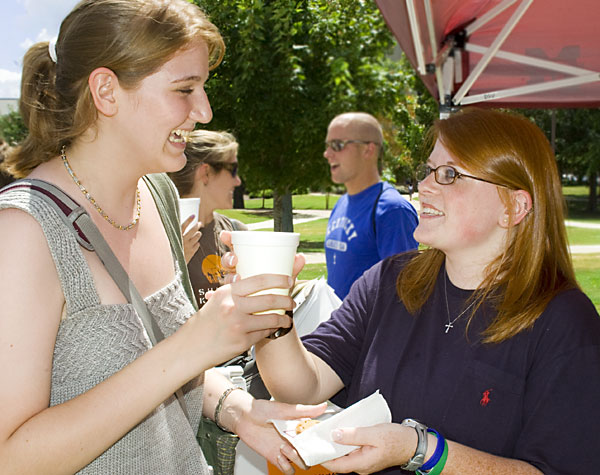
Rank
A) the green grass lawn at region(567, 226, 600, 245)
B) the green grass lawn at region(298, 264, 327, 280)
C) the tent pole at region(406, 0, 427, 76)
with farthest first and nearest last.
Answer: the green grass lawn at region(567, 226, 600, 245)
the green grass lawn at region(298, 264, 327, 280)
the tent pole at region(406, 0, 427, 76)

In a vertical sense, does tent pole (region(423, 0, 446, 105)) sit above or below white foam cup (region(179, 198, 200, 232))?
above

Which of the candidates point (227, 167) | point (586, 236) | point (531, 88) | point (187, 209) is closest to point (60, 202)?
point (187, 209)

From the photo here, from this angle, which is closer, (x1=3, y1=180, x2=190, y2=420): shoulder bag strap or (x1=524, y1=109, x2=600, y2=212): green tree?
(x1=3, y1=180, x2=190, y2=420): shoulder bag strap

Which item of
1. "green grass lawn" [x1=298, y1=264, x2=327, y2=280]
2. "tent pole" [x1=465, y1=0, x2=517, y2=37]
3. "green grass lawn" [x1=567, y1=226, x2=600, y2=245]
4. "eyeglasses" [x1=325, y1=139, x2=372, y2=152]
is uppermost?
"tent pole" [x1=465, y1=0, x2=517, y2=37]

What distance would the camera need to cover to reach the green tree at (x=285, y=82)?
12.2 feet

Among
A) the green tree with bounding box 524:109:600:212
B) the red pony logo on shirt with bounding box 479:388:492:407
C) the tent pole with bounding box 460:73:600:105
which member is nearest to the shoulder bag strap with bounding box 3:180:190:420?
the red pony logo on shirt with bounding box 479:388:492:407

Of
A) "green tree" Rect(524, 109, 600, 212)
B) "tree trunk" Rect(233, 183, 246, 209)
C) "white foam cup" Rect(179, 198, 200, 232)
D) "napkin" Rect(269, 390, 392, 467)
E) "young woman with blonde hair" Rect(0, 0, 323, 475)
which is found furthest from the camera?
"green tree" Rect(524, 109, 600, 212)

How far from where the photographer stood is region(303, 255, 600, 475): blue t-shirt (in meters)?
1.45

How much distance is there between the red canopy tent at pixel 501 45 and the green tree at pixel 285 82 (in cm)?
60

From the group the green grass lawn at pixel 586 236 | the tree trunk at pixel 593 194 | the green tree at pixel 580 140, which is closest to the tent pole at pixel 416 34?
the green grass lawn at pixel 586 236

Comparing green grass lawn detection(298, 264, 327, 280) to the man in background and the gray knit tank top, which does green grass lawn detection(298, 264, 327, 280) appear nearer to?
the man in background

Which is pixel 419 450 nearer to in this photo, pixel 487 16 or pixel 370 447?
pixel 370 447

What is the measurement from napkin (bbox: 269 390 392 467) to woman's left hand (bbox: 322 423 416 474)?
0.03 meters

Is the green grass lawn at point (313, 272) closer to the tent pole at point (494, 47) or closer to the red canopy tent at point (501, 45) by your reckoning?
the red canopy tent at point (501, 45)
